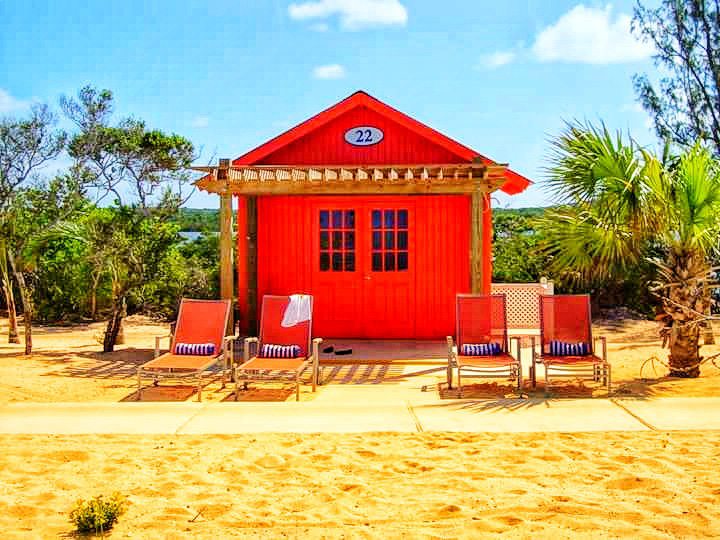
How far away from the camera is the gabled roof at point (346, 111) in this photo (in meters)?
12.3

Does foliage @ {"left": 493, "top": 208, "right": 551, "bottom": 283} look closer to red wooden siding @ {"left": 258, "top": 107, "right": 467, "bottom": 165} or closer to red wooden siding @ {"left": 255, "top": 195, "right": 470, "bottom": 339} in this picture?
red wooden siding @ {"left": 255, "top": 195, "right": 470, "bottom": 339}

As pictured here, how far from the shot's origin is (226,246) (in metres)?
11.0

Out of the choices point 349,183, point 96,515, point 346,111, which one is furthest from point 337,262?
point 96,515

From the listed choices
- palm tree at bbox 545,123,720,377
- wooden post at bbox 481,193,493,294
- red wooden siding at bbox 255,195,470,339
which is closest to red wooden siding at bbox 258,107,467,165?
red wooden siding at bbox 255,195,470,339

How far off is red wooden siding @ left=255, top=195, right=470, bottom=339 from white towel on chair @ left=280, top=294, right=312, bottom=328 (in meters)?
3.02

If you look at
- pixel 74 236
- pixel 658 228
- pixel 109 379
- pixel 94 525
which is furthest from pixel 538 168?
pixel 74 236

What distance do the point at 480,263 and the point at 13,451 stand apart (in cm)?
675

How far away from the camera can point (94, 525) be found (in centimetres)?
425

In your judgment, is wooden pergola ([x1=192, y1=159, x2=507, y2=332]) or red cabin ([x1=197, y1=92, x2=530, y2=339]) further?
red cabin ([x1=197, y1=92, x2=530, y2=339])

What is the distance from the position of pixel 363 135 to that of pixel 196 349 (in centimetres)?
528

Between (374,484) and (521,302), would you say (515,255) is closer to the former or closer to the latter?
(521,302)

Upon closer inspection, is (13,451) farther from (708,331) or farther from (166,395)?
(708,331)

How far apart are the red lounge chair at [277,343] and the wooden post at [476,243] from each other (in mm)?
2727

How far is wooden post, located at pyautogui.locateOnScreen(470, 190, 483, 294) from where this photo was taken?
35.1ft
